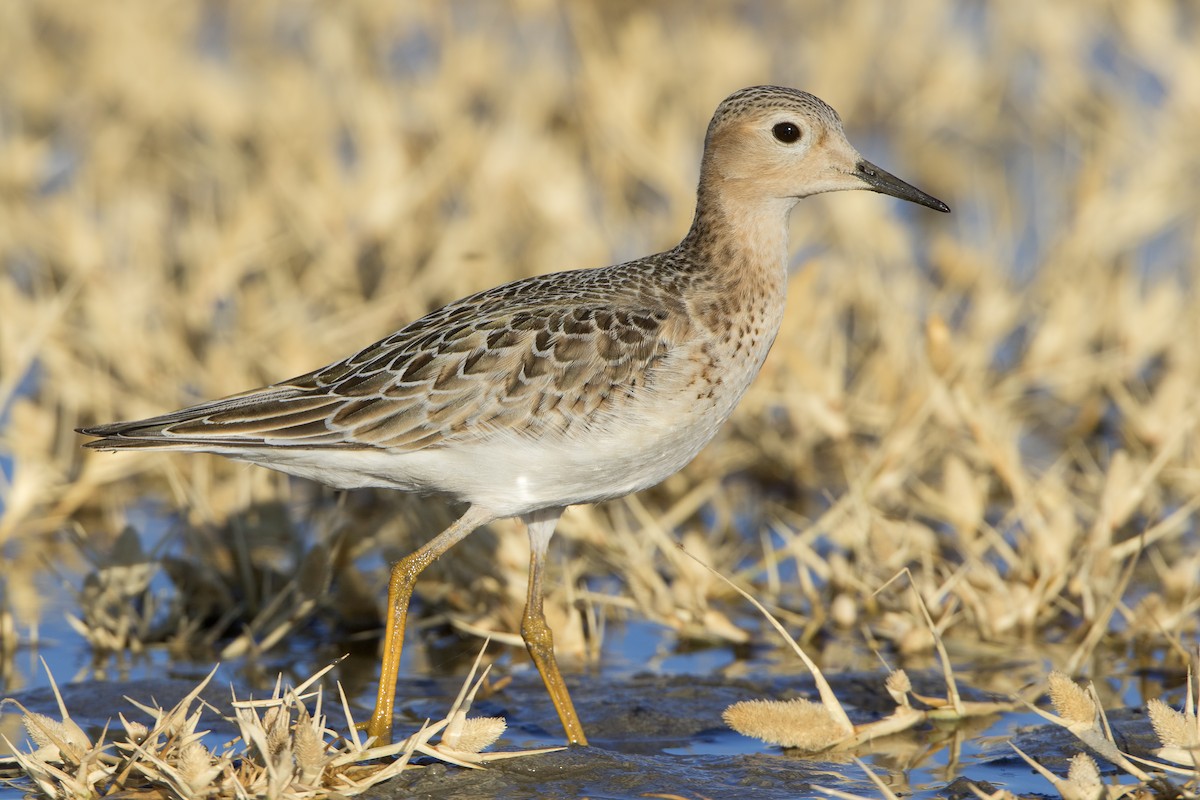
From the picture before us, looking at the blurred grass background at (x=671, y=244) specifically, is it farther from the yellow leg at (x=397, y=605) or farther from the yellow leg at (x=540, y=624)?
the yellow leg at (x=397, y=605)

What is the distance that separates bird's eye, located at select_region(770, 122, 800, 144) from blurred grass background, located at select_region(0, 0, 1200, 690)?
1234 millimetres

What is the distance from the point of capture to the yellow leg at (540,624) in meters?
5.22

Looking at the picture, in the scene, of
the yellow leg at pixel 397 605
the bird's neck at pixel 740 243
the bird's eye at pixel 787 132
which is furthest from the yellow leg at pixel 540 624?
the bird's eye at pixel 787 132

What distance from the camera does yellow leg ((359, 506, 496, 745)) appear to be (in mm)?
4992

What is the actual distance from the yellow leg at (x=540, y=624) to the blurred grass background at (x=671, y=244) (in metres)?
0.39

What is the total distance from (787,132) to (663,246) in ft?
11.5

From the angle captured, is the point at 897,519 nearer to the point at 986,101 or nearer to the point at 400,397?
the point at 400,397

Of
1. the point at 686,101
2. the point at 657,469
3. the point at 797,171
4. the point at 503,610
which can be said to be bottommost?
→ the point at 503,610

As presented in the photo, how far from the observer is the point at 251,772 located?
13.7 ft

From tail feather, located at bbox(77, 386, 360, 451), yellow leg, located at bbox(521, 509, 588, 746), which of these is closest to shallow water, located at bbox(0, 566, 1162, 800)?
yellow leg, located at bbox(521, 509, 588, 746)

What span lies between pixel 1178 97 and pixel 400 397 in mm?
6817

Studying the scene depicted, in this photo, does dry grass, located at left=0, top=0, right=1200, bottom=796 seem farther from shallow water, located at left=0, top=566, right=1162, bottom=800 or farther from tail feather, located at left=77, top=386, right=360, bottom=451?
tail feather, located at left=77, top=386, right=360, bottom=451

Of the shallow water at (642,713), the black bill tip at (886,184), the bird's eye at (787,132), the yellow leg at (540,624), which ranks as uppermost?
the bird's eye at (787,132)

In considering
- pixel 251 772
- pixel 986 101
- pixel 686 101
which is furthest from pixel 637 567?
pixel 986 101
